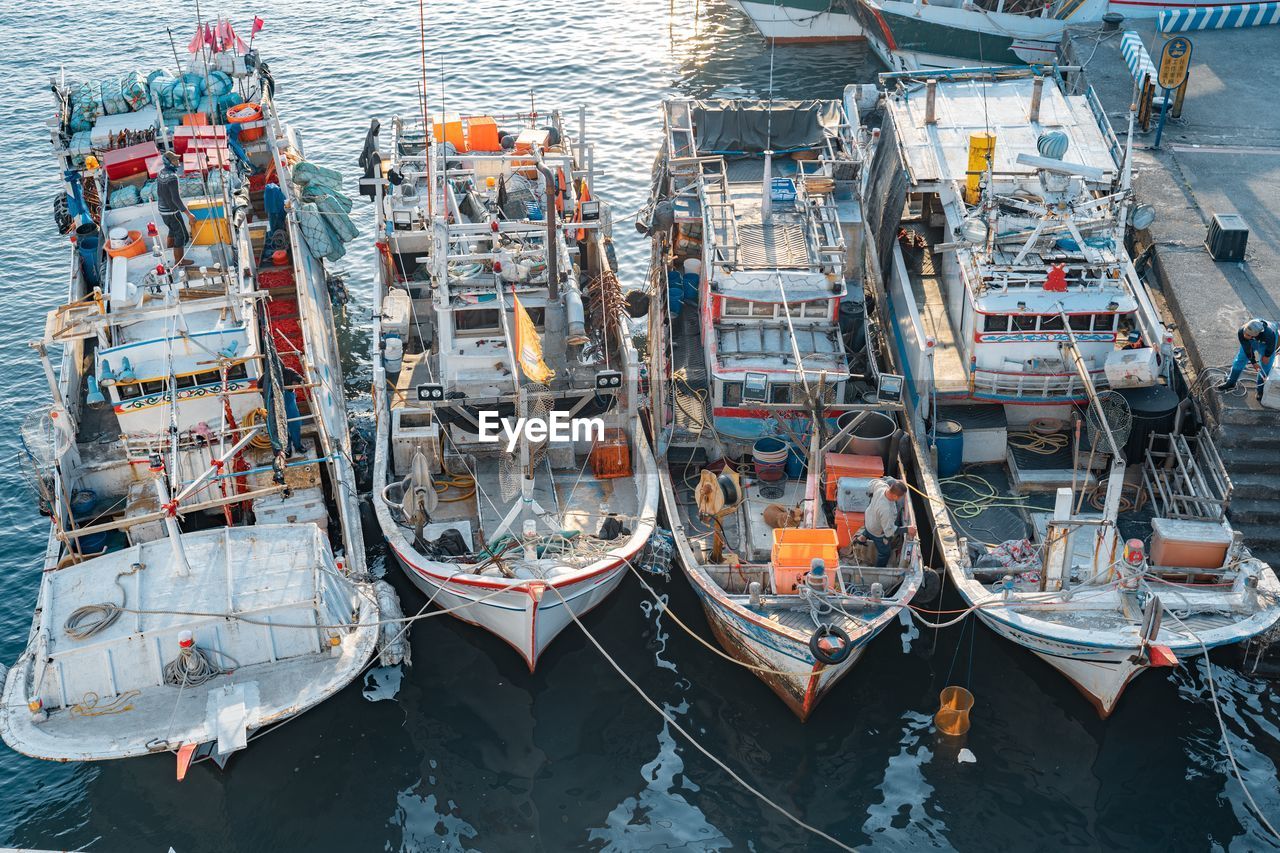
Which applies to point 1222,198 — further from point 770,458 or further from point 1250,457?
point 770,458

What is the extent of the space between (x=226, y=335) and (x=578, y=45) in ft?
86.6

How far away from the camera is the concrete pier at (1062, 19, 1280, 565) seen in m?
22.7

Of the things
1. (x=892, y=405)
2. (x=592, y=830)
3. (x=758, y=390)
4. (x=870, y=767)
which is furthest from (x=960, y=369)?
(x=592, y=830)

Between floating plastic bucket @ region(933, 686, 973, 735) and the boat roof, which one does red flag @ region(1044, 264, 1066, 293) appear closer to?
the boat roof

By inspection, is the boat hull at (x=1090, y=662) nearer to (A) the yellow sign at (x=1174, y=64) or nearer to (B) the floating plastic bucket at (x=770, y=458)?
(B) the floating plastic bucket at (x=770, y=458)

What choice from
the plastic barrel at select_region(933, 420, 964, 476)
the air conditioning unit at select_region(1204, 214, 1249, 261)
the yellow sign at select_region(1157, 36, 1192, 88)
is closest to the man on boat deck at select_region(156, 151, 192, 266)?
the plastic barrel at select_region(933, 420, 964, 476)

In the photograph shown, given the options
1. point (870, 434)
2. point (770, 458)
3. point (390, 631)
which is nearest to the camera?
point (390, 631)

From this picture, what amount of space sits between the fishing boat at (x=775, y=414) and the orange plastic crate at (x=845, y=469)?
0.11 feet

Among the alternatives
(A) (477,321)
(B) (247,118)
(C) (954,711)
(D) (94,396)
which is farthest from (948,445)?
(B) (247,118)

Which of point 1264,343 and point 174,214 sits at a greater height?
point 174,214

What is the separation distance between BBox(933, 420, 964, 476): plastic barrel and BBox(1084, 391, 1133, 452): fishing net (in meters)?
2.22

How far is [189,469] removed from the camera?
23.3m

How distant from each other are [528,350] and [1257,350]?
12.6 metres

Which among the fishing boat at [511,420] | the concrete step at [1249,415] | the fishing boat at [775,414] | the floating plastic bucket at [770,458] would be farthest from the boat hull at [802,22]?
the concrete step at [1249,415]
